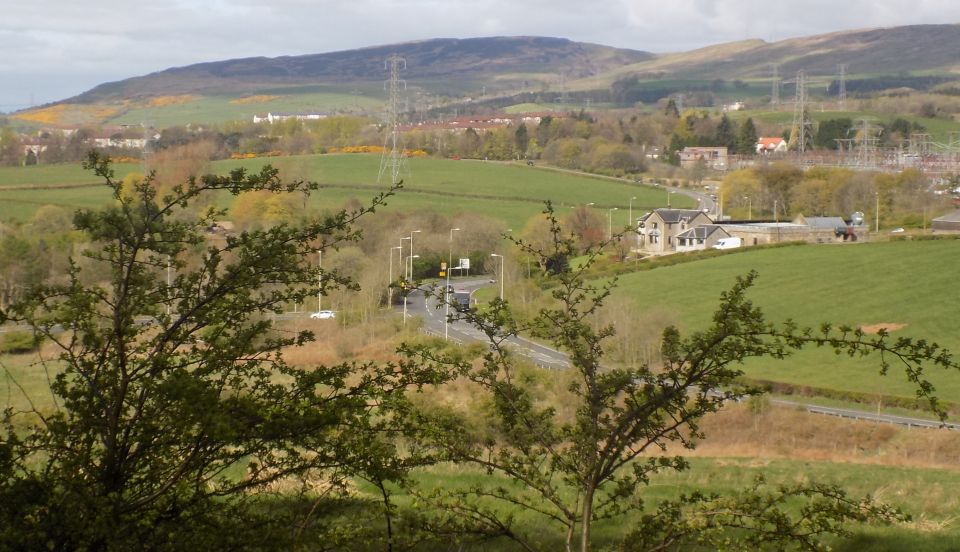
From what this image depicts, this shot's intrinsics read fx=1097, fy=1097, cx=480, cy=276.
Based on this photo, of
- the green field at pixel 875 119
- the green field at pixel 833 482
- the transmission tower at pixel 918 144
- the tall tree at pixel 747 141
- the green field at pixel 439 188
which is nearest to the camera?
the green field at pixel 833 482

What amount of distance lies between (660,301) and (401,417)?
42.6 m

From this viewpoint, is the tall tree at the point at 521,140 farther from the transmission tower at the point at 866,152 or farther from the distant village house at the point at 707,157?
the transmission tower at the point at 866,152

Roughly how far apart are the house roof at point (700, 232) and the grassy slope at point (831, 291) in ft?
20.0

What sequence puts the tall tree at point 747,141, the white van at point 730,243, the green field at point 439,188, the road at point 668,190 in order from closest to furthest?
1. the white van at point 730,243
2. the green field at point 439,188
3. the road at point 668,190
4. the tall tree at point 747,141

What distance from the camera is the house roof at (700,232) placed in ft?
222

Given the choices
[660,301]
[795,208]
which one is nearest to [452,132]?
[795,208]

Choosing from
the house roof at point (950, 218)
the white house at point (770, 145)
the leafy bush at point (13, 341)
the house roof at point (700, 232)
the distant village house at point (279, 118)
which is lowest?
the house roof at point (700, 232)

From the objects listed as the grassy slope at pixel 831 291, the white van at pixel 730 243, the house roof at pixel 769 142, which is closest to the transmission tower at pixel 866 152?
the house roof at pixel 769 142

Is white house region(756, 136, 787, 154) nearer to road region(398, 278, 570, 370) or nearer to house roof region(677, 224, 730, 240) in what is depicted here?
house roof region(677, 224, 730, 240)

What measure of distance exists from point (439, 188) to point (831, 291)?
4002cm

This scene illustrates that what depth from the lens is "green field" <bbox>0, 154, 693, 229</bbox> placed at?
227 ft

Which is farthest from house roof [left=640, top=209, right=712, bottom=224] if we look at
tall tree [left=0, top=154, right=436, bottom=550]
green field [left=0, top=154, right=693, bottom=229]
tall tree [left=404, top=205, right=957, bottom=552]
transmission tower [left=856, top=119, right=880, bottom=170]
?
tall tree [left=0, top=154, right=436, bottom=550]

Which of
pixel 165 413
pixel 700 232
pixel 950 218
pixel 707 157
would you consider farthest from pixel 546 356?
pixel 707 157

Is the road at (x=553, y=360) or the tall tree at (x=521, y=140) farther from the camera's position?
the tall tree at (x=521, y=140)
